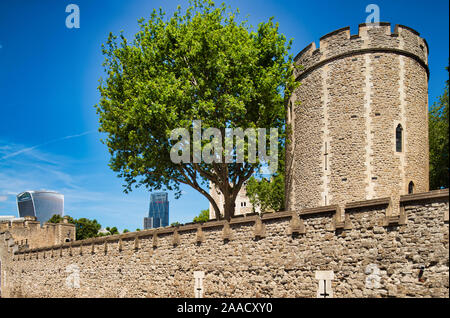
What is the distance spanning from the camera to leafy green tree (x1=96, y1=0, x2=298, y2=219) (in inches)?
834

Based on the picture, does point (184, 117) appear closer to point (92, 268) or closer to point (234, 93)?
point (234, 93)

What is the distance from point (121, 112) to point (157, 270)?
889cm

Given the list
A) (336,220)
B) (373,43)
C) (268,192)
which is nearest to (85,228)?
(268,192)

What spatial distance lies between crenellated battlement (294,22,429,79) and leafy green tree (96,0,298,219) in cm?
250

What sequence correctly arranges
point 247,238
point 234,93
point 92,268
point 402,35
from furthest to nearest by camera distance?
1. point 92,268
2. point 234,93
3. point 402,35
4. point 247,238

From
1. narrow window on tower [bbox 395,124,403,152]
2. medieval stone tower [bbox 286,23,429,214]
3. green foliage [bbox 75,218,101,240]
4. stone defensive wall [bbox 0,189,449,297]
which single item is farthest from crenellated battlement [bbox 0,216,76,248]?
narrow window on tower [bbox 395,124,403,152]

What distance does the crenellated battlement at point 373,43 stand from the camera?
1875 centimetres

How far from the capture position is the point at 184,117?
21406 mm

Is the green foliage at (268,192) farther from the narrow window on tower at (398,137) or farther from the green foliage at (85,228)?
the narrow window on tower at (398,137)

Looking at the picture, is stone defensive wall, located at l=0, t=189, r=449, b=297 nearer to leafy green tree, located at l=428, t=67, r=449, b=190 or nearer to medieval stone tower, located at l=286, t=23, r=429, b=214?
medieval stone tower, located at l=286, t=23, r=429, b=214

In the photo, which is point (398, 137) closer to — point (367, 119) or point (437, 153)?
point (367, 119)

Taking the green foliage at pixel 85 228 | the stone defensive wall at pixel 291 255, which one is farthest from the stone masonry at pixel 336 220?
the green foliage at pixel 85 228

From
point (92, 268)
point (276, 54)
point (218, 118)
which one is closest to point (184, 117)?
point (218, 118)

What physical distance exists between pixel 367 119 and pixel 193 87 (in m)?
8.54
